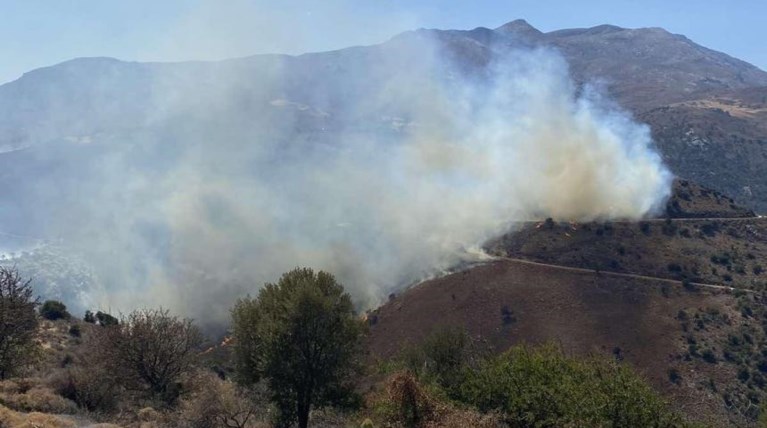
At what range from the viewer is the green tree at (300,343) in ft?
101

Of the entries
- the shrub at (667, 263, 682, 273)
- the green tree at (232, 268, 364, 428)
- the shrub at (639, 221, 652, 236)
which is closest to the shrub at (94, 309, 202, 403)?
the green tree at (232, 268, 364, 428)

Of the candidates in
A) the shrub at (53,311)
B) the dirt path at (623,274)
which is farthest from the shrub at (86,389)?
the dirt path at (623,274)

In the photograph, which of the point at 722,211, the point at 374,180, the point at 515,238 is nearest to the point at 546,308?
the point at 515,238

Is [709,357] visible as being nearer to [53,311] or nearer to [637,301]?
[637,301]

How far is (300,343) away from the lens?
3120 cm

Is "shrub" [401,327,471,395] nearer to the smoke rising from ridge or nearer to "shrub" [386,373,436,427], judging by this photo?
"shrub" [386,373,436,427]

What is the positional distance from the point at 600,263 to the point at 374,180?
79.5 meters

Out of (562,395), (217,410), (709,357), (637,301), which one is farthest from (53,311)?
(709,357)

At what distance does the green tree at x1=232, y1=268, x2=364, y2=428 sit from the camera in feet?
101

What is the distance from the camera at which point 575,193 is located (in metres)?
124

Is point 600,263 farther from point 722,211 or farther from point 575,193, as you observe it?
point 722,211

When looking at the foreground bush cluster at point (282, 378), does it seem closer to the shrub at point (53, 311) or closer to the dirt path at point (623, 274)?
the shrub at point (53, 311)

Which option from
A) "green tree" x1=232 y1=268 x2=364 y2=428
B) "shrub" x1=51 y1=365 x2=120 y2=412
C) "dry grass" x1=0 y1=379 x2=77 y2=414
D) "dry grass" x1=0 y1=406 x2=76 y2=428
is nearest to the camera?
"dry grass" x1=0 y1=406 x2=76 y2=428

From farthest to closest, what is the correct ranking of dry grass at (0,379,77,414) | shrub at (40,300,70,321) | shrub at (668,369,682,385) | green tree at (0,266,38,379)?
shrub at (668,369,682,385) < shrub at (40,300,70,321) < green tree at (0,266,38,379) < dry grass at (0,379,77,414)
